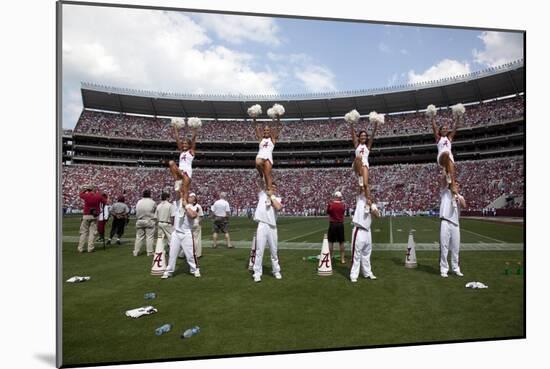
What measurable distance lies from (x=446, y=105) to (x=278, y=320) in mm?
10410

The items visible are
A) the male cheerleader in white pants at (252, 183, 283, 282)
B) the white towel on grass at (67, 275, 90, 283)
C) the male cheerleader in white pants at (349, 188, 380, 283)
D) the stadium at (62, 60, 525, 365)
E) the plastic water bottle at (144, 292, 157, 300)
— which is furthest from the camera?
the male cheerleader in white pants at (349, 188, 380, 283)

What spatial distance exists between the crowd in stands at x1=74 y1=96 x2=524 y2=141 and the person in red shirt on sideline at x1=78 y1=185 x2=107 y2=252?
1.40 m

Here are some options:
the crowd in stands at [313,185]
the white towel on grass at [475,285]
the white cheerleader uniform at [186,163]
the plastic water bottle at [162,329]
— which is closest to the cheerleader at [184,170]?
the white cheerleader uniform at [186,163]

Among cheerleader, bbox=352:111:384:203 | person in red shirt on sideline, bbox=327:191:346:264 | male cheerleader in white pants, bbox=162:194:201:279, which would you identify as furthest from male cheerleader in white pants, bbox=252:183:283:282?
person in red shirt on sideline, bbox=327:191:346:264

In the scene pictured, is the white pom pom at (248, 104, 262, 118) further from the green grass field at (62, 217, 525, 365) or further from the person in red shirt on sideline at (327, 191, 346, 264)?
the person in red shirt on sideline at (327, 191, 346, 264)

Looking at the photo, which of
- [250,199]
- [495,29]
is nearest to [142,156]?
[250,199]

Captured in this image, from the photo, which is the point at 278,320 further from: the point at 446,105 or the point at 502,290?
the point at 446,105

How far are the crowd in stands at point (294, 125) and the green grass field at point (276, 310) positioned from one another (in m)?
2.38

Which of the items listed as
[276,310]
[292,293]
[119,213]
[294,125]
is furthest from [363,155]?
[294,125]

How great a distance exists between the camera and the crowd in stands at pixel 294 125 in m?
9.40

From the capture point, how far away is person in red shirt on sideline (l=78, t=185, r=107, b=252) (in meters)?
9.24

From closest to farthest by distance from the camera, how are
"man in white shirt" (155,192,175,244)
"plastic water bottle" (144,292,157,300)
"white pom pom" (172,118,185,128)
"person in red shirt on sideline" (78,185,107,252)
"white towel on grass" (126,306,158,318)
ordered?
"white towel on grass" (126,306,158,318)
"plastic water bottle" (144,292,157,300)
"white pom pom" (172,118,185,128)
"man in white shirt" (155,192,175,244)
"person in red shirt on sideline" (78,185,107,252)

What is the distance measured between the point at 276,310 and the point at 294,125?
83.2 feet

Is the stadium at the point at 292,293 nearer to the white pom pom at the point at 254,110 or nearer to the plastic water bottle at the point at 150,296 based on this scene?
the plastic water bottle at the point at 150,296
